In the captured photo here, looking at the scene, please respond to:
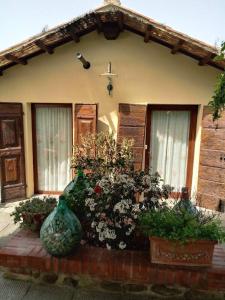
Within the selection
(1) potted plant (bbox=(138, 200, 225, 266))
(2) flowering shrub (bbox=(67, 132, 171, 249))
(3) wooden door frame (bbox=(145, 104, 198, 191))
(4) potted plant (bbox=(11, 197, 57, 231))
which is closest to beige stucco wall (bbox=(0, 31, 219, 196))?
(3) wooden door frame (bbox=(145, 104, 198, 191))

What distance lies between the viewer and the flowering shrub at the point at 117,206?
2.62 metres

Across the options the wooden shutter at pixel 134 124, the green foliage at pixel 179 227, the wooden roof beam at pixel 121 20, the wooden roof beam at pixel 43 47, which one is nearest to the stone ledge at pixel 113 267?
the green foliage at pixel 179 227

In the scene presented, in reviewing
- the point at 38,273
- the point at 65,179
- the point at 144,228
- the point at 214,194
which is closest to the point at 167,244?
the point at 144,228

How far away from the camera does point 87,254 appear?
8.52 feet

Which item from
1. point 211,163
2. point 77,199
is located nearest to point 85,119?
point 77,199

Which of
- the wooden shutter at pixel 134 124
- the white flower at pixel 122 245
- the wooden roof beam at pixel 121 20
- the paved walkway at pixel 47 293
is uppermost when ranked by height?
the wooden roof beam at pixel 121 20

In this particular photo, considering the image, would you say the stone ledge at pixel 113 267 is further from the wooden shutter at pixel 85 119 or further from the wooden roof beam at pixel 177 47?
the wooden roof beam at pixel 177 47

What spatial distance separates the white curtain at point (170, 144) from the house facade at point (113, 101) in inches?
0.8

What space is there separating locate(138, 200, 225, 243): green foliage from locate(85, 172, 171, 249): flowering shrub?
0.64 feet

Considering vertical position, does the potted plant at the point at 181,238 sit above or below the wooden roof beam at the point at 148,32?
below

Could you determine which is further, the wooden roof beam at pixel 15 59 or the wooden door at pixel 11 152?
the wooden door at pixel 11 152

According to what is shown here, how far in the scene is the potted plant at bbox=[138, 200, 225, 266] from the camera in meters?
2.28

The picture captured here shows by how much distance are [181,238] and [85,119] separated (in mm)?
3225

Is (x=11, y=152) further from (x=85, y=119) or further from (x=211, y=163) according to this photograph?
(x=211, y=163)
